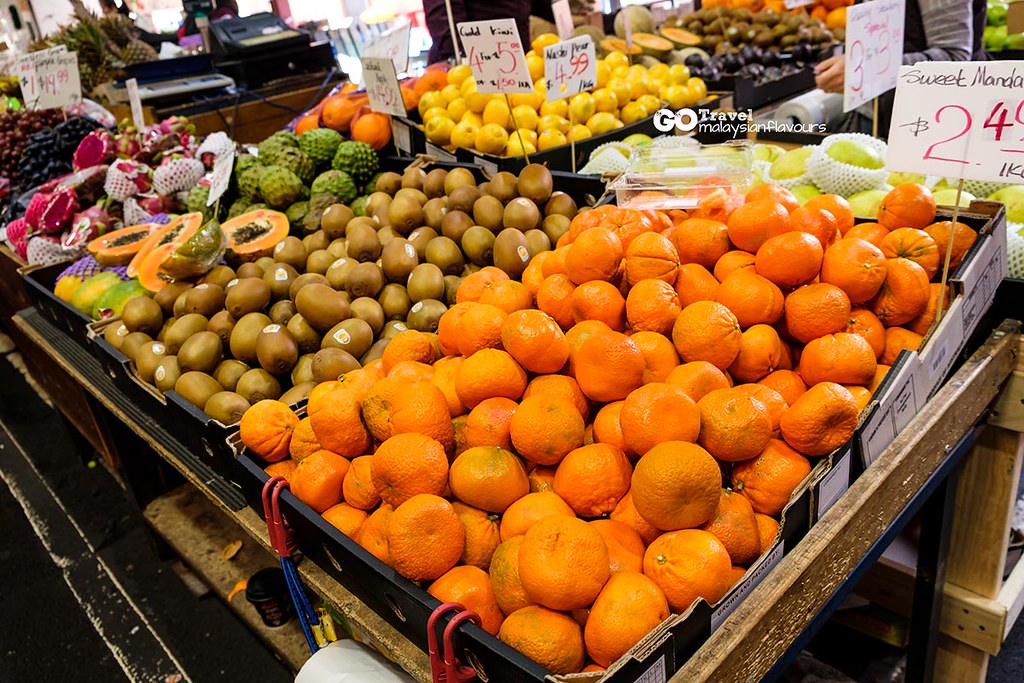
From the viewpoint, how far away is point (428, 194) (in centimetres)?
229

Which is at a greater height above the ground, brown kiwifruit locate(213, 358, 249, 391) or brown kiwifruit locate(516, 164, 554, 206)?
brown kiwifruit locate(516, 164, 554, 206)

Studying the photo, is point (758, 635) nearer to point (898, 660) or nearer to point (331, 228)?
point (898, 660)

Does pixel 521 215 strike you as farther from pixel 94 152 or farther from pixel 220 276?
pixel 94 152

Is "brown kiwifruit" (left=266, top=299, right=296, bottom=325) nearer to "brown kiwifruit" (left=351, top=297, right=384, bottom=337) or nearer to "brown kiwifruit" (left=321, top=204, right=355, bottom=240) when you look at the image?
"brown kiwifruit" (left=351, top=297, right=384, bottom=337)

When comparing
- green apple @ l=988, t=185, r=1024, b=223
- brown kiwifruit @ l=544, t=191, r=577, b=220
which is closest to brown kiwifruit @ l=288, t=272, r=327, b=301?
brown kiwifruit @ l=544, t=191, r=577, b=220

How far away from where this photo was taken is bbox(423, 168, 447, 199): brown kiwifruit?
2.28m

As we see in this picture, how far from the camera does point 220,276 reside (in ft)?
6.84

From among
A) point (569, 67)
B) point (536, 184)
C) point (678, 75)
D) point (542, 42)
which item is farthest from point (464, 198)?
point (678, 75)

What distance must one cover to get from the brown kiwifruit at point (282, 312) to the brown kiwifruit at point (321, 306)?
77 mm

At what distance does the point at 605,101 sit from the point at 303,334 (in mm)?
1828

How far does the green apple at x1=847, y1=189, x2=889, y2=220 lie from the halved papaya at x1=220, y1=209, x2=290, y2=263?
1727mm

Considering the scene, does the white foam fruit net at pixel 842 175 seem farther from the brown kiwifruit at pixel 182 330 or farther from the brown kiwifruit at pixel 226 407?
the brown kiwifruit at pixel 182 330

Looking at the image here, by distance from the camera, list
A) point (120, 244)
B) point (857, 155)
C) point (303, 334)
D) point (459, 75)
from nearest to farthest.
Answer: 1. point (303, 334)
2. point (857, 155)
3. point (120, 244)
4. point (459, 75)

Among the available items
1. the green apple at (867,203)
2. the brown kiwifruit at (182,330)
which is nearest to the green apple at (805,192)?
the green apple at (867,203)
